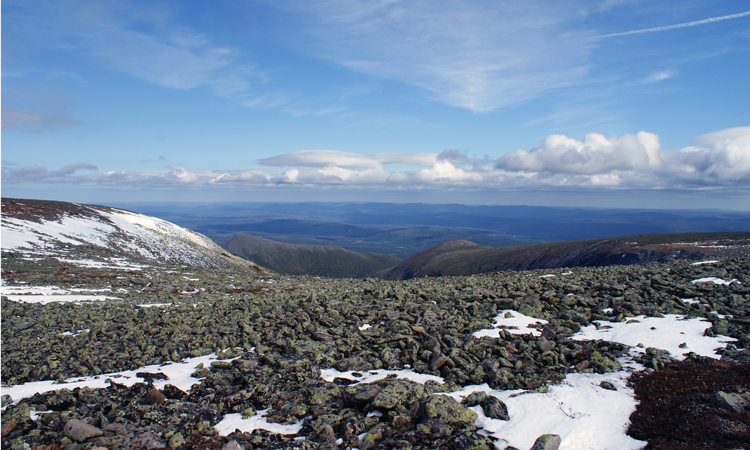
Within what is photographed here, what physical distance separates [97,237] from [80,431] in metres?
72.9

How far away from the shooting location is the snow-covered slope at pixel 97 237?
52.8 metres

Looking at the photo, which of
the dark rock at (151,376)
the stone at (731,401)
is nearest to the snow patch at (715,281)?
the stone at (731,401)

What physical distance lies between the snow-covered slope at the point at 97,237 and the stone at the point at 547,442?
55.2m

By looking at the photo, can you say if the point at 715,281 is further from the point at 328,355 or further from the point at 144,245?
the point at 144,245

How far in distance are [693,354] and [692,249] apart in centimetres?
7393

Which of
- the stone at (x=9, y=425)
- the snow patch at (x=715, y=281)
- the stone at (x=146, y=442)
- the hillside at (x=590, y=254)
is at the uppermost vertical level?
the snow patch at (x=715, y=281)

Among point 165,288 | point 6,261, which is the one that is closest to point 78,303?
point 165,288

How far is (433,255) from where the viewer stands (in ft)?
525

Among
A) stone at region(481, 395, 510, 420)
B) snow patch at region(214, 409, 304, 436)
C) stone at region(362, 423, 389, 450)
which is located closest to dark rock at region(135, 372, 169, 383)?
snow patch at region(214, 409, 304, 436)

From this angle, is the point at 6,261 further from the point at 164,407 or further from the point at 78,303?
the point at 164,407

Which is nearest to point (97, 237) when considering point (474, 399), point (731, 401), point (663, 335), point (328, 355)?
point (328, 355)

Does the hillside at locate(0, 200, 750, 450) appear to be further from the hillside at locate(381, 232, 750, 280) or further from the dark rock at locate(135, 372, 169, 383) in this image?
the hillside at locate(381, 232, 750, 280)

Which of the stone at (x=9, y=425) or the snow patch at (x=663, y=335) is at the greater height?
the snow patch at (x=663, y=335)

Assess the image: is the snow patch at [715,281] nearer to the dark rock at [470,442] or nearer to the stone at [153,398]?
the dark rock at [470,442]
